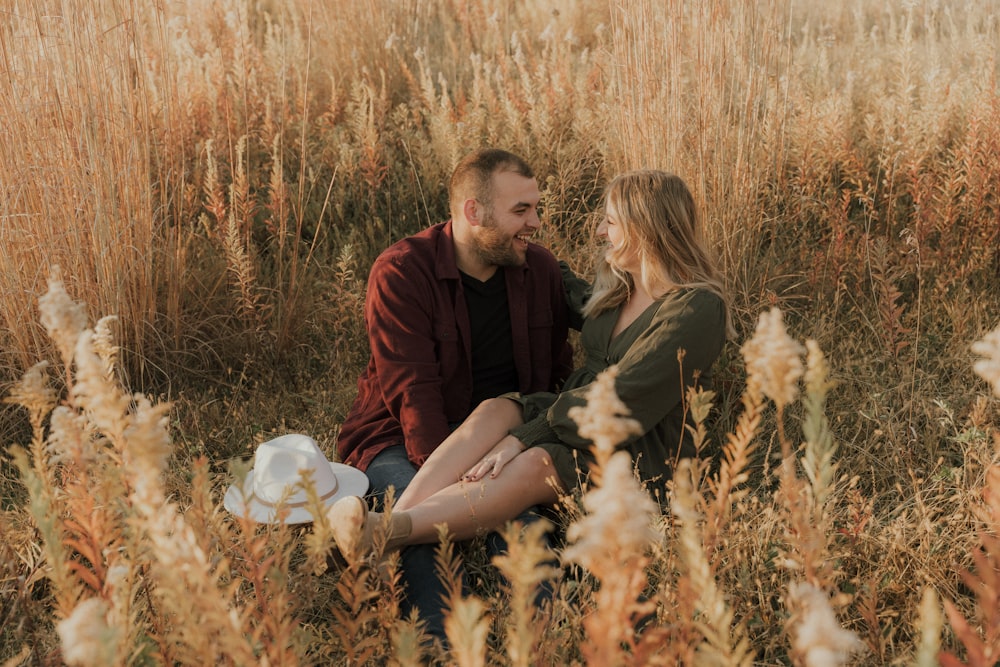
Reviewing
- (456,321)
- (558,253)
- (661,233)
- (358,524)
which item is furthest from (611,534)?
(558,253)

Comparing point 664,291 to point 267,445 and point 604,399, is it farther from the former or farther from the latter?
point 604,399

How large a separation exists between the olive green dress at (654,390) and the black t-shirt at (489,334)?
368 millimetres

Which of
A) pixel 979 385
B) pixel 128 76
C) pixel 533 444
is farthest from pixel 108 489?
pixel 979 385

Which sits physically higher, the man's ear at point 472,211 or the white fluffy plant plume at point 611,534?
the white fluffy plant plume at point 611,534

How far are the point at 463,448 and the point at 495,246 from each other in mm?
826

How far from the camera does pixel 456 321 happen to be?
3.42m

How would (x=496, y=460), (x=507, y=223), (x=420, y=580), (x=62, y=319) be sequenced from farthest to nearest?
(x=507, y=223), (x=496, y=460), (x=420, y=580), (x=62, y=319)

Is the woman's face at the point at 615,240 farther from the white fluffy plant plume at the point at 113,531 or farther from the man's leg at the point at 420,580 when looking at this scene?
the white fluffy plant plume at the point at 113,531

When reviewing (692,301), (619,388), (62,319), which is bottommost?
(619,388)

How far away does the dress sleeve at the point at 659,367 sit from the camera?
2896mm

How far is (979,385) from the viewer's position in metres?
3.39

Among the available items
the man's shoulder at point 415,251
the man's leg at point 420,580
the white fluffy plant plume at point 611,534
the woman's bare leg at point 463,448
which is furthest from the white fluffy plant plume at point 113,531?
the man's shoulder at point 415,251

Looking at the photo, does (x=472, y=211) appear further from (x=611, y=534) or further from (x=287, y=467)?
(x=611, y=534)

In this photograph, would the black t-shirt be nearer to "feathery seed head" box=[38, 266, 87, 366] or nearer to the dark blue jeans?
the dark blue jeans
